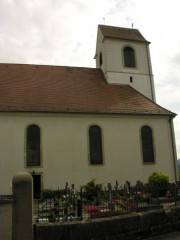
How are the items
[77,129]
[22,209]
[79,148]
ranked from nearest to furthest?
[22,209] → [79,148] → [77,129]

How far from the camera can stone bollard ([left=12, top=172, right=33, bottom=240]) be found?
22.3 ft

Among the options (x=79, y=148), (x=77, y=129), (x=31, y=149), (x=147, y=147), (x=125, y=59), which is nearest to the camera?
(x=31, y=149)

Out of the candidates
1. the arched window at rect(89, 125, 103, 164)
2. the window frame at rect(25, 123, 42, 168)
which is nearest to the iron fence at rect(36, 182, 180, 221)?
the window frame at rect(25, 123, 42, 168)

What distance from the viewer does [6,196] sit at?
57.3ft

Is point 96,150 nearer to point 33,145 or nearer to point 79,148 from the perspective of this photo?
point 79,148

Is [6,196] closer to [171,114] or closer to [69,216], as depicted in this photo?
[69,216]

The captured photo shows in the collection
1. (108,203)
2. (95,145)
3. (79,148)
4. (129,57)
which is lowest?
(108,203)

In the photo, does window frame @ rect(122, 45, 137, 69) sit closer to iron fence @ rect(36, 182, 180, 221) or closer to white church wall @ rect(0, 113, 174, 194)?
white church wall @ rect(0, 113, 174, 194)

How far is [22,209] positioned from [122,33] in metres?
22.8

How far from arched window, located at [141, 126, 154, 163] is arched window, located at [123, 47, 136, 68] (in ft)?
21.5

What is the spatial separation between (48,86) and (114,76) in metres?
5.75

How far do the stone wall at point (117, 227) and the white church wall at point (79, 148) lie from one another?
1087cm

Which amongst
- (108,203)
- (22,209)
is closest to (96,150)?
(108,203)

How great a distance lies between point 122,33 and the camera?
2706cm
